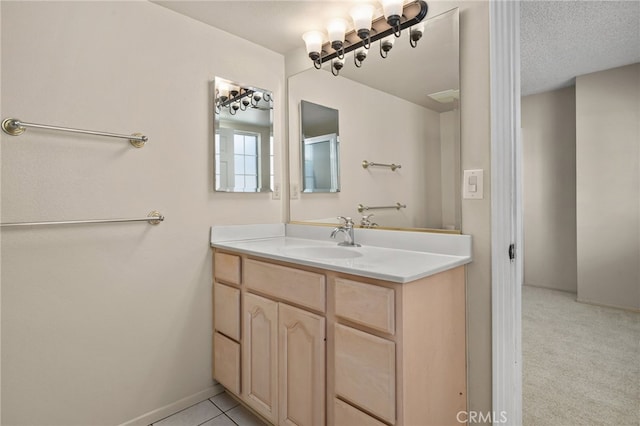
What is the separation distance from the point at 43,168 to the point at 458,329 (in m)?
1.89

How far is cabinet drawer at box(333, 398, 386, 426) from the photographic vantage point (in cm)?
110

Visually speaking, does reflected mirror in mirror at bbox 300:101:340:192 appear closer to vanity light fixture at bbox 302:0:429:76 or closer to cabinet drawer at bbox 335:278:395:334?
vanity light fixture at bbox 302:0:429:76

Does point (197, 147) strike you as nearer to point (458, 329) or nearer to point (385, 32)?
point (385, 32)

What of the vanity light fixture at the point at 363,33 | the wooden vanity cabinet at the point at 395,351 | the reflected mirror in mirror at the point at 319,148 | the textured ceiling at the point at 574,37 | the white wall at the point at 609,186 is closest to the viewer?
the wooden vanity cabinet at the point at 395,351

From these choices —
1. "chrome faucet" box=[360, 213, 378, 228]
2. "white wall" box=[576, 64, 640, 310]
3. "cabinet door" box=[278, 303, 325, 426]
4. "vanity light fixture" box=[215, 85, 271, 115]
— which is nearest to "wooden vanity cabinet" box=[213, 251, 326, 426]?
"cabinet door" box=[278, 303, 325, 426]

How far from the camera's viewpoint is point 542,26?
94.7 inches

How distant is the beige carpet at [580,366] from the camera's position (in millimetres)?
1661

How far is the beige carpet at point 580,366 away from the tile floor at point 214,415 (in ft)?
4.72

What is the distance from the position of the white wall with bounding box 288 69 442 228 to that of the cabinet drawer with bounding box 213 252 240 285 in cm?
61

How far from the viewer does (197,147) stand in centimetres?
188

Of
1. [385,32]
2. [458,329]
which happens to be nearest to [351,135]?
[385,32]

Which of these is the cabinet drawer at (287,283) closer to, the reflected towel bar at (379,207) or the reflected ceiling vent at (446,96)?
the reflected towel bar at (379,207)

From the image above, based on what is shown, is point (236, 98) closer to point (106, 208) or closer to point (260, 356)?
point (106, 208)

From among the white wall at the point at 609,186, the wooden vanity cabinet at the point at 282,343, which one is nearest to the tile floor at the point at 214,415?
the wooden vanity cabinet at the point at 282,343
